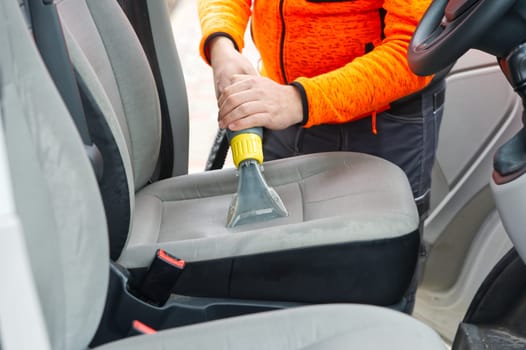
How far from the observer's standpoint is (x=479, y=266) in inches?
61.3

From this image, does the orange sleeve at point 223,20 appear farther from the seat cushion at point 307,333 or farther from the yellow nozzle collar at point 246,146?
the seat cushion at point 307,333

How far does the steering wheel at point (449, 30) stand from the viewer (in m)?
0.83

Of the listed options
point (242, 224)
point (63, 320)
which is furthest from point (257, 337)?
point (242, 224)

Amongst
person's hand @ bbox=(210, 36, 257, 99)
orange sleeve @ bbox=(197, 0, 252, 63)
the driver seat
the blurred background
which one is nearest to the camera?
the driver seat

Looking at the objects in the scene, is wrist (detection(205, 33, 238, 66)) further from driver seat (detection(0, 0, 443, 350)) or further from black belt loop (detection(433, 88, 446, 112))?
driver seat (detection(0, 0, 443, 350))

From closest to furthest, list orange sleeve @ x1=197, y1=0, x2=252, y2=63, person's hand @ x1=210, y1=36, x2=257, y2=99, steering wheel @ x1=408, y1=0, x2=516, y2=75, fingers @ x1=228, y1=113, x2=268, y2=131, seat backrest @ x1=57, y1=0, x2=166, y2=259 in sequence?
steering wheel @ x1=408, y1=0, x2=516, y2=75
seat backrest @ x1=57, y1=0, x2=166, y2=259
fingers @ x1=228, y1=113, x2=268, y2=131
person's hand @ x1=210, y1=36, x2=257, y2=99
orange sleeve @ x1=197, y1=0, x2=252, y2=63

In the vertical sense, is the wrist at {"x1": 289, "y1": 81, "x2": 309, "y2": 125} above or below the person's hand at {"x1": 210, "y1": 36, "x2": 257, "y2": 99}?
below

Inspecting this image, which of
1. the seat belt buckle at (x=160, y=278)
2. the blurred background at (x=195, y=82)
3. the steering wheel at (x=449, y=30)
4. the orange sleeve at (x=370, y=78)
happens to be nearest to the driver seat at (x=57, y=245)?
→ the seat belt buckle at (x=160, y=278)

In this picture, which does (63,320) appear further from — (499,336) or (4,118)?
(499,336)

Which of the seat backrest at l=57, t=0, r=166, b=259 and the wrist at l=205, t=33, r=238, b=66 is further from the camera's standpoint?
the wrist at l=205, t=33, r=238, b=66

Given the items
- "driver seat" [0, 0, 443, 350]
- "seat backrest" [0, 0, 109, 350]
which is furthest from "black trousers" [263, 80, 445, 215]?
→ "seat backrest" [0, 0, 109, 350]

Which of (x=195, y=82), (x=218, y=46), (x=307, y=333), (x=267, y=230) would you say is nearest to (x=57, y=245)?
(x=307, y=333)

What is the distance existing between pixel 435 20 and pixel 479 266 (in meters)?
0.69

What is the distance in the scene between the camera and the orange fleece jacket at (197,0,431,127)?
1.17 m
